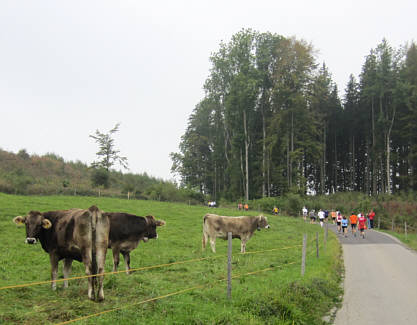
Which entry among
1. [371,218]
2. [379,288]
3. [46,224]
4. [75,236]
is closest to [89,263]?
[75,236]

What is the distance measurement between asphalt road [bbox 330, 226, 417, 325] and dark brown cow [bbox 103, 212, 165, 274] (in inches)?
221

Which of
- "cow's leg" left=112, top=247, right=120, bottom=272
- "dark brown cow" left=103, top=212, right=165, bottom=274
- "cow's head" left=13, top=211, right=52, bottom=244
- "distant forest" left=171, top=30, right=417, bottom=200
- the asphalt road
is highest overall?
"distant forest" left=171, top=30, right=417, bottom=200

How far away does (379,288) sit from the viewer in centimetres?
1090

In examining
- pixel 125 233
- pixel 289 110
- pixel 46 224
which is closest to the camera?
pixel 46 224

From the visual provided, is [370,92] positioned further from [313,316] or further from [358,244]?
[313,316]

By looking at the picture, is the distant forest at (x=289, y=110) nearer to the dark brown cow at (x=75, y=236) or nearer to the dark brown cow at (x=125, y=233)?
the dark brown cow at (x=125, y=233)

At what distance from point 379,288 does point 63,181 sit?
106ft

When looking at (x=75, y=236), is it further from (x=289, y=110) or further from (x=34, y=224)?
(x=289, y=110)

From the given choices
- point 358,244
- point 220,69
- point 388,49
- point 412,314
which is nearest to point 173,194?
point 220,69

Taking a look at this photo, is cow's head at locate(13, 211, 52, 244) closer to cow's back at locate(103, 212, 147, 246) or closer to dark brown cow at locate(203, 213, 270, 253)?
cow's back at locate(103, 212, 147, 246)

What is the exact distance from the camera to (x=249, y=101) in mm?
49844

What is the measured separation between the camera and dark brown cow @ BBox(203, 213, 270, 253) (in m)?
16.2

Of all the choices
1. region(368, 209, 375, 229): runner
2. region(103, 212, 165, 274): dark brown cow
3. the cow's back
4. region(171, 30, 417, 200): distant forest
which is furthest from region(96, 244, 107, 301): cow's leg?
region(171, 30, 417, 200): distant forest

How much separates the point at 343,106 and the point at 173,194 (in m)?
35.3
